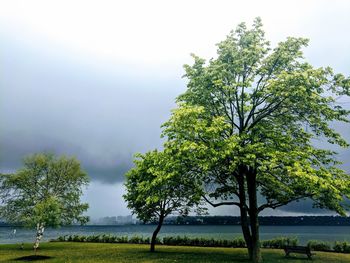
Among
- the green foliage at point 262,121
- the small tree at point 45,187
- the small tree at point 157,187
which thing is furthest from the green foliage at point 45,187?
the green foliage at point 262,121

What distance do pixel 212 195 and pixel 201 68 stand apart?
44.9 ft

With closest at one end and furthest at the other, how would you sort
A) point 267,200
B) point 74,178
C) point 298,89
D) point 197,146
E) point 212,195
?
point 197,146, point 298,89, point 267,200, point 212,195, point 74,178

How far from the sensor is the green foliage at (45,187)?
43906 millimetres

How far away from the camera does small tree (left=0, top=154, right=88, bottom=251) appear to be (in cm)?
4388

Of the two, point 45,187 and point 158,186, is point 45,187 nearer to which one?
point 45,187

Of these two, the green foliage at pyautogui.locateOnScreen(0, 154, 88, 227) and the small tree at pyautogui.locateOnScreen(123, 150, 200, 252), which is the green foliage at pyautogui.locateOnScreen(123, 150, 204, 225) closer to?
the small tree at pyautogui.locateOnScreen(123, 150, 200, 252)

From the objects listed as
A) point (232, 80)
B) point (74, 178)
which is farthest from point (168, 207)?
point (232, 80)

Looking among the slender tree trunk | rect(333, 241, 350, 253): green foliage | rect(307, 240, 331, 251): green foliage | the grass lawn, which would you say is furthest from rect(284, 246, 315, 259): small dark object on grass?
rect(333, 241, 350, 253): green foliage

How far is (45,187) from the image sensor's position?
46656mm

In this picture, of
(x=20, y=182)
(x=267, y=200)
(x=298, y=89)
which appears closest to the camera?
(x=298, y=89)

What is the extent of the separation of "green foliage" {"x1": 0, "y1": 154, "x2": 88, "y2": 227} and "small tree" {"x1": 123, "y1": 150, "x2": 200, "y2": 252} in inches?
424

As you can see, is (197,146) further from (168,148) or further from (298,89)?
(298,89)

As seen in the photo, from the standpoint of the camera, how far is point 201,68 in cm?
3055

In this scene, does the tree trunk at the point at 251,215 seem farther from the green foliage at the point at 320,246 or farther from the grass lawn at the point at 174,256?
the green foliage at the point at 320,246
